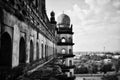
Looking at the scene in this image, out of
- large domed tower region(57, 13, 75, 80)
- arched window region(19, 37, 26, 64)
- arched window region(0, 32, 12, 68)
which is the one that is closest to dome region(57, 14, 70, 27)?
large domed tower region(57, 13, 75, 80)

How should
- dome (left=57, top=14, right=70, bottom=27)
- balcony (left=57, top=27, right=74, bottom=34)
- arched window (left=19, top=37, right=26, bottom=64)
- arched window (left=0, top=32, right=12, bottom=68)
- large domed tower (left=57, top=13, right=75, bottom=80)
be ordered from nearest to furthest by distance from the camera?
arched window (left=0, top=32, right=12, bottom=68), arched window (left=19, top=37, right=26, bottom=64), large domed tower (left=57, top=13, right=75, bottom=80), balcony (left=57, top=27, right=74, bottom=34), dome (left=57, top=14, right=70, bottom=27)

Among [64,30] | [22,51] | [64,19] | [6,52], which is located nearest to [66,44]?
[64,30]

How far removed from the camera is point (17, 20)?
5562mm

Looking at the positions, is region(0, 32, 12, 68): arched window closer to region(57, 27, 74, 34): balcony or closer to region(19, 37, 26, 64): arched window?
region(19, 37, 26, 64): arched window

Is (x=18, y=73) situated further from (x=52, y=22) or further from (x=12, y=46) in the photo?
(x=52, y=22)

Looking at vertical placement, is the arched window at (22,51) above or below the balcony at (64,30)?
below

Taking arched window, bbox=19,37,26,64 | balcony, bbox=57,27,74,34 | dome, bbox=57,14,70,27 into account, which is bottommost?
arched window, bbox=19,37,26,64

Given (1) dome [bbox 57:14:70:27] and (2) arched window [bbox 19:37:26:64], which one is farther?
(1) dome [bbox 57:14:70:27]

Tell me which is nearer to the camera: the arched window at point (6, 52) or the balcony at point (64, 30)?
the arched window at point (6, 52)

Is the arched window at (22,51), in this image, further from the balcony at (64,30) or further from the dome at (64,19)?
the dome at (64,19)

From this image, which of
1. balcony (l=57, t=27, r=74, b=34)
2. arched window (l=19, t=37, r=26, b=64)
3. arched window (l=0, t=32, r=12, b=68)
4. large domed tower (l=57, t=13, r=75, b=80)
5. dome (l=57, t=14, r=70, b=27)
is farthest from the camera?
dome (l=57, t=14, r=70, b=27)

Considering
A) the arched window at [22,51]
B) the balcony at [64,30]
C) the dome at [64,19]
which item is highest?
the dome at [64,19]

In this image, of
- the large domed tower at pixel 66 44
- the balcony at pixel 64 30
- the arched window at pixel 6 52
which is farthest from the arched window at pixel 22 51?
the balcony at pixel 64 30

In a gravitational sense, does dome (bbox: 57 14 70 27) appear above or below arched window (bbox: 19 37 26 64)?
above
